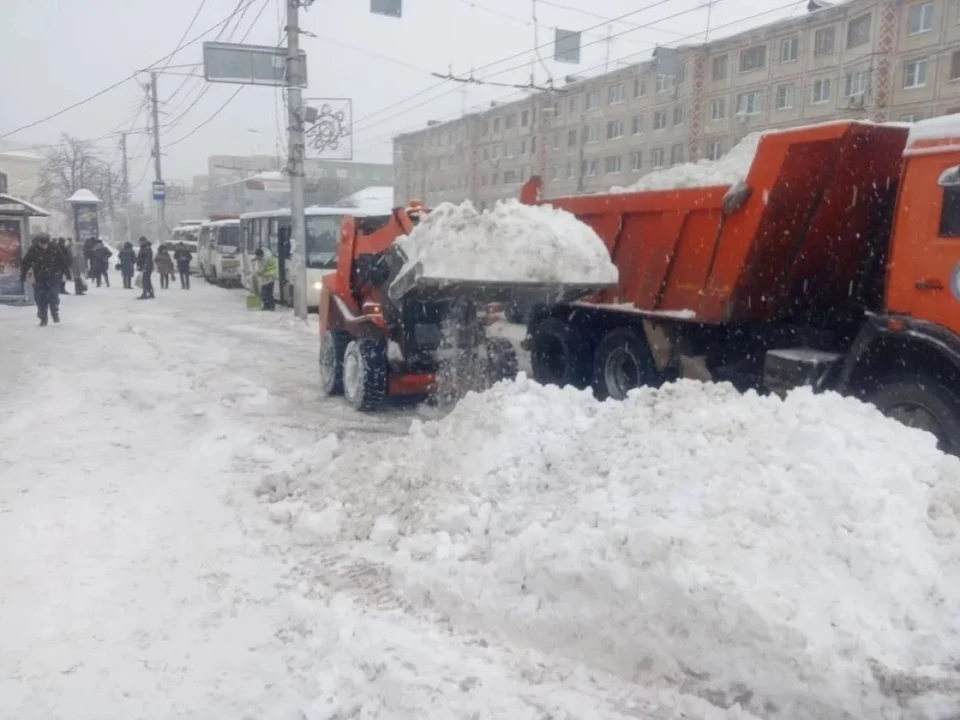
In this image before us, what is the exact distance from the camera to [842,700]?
3301 millimetres

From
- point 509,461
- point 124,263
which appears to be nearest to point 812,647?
point 509,461

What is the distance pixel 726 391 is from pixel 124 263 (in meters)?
23.9

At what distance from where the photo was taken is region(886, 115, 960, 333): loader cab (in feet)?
17.6

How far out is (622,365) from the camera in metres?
9.11

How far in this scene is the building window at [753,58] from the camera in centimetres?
3809

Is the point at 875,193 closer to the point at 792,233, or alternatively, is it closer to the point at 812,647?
the point at 792,233

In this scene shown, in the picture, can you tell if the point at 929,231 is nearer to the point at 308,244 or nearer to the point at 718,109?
the point at 308,244

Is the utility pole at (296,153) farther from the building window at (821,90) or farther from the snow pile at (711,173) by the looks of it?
the building window at (821,90)

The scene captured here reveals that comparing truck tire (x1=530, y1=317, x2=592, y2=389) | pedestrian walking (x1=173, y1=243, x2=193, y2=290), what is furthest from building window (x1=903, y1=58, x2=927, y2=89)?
truck tire (x1=530, y1=317, x2=592, y2=389)

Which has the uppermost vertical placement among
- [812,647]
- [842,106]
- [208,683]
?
[842,106]

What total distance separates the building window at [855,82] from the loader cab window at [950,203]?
3179 cm

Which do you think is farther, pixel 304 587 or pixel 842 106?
pixel 842 106

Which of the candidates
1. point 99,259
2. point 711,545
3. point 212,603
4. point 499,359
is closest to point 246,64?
point 99,259

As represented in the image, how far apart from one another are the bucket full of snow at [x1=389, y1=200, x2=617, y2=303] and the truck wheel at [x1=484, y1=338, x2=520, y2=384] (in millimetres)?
840
